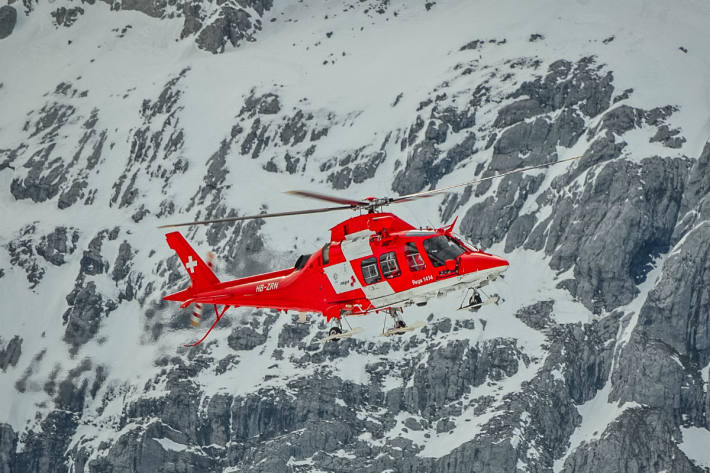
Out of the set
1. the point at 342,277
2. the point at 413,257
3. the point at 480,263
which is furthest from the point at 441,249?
the point at 342,277

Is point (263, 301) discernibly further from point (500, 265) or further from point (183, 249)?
point (500, 265)

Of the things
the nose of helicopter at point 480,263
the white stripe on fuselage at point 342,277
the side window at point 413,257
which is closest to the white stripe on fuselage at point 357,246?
the white stripe on fuselage at point 342,277

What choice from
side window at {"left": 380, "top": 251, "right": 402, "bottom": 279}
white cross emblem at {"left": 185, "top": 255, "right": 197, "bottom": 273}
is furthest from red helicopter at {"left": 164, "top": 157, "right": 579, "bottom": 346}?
white cross emblem at {"left": 185, "top": 255, "right": 197, "bottom": 273}

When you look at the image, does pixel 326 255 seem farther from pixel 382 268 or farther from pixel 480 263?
pixel 480 263

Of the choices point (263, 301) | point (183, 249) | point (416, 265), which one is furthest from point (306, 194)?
point (183, 249)

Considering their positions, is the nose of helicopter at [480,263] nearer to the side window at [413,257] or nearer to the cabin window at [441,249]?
the cabin window at [441,249]

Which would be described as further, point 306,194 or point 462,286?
point 462,286

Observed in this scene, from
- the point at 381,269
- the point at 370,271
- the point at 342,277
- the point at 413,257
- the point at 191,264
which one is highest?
the point at 413,257

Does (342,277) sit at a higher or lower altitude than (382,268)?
lower
